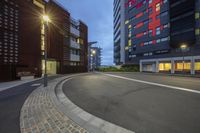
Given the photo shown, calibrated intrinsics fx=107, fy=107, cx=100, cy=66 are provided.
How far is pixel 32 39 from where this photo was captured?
1617 cm

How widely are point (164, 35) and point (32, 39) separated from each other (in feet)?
111

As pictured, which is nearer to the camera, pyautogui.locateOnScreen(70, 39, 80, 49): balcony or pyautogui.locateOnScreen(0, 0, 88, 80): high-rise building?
pyautogui.locateOnScreen(0, 0, 88, 80): high-rise building

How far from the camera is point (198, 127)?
3.19 meters

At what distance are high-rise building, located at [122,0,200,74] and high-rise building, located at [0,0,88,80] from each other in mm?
25405

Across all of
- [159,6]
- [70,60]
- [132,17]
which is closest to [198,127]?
[70,60]

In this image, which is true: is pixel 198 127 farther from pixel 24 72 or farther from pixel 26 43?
pixel 26 43

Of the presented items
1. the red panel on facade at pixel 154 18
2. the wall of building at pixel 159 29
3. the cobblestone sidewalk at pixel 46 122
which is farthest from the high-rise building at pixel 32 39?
the red panel on facade at pixel 154 18

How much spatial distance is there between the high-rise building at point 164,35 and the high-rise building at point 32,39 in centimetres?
2540

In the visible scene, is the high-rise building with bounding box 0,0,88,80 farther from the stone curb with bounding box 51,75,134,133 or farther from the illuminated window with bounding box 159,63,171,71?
the illuminated window with bounding box 159,63,171,71

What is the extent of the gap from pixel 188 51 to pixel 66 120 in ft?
111

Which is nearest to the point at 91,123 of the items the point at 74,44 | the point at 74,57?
the point at 74,57

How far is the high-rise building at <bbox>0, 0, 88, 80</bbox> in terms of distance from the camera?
12695mm

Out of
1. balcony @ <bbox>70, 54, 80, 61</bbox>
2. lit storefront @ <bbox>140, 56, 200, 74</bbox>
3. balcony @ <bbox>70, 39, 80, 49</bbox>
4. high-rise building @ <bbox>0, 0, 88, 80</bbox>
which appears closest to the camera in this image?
high-rise building @ <bbox>0, 0, 88, 80</bbox>

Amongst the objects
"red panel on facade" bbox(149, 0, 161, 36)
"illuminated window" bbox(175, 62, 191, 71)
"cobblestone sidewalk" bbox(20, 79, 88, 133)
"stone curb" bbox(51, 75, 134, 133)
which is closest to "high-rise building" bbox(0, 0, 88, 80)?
"cobblestone sidewalk" bbox(20, 79, 88, 133)
